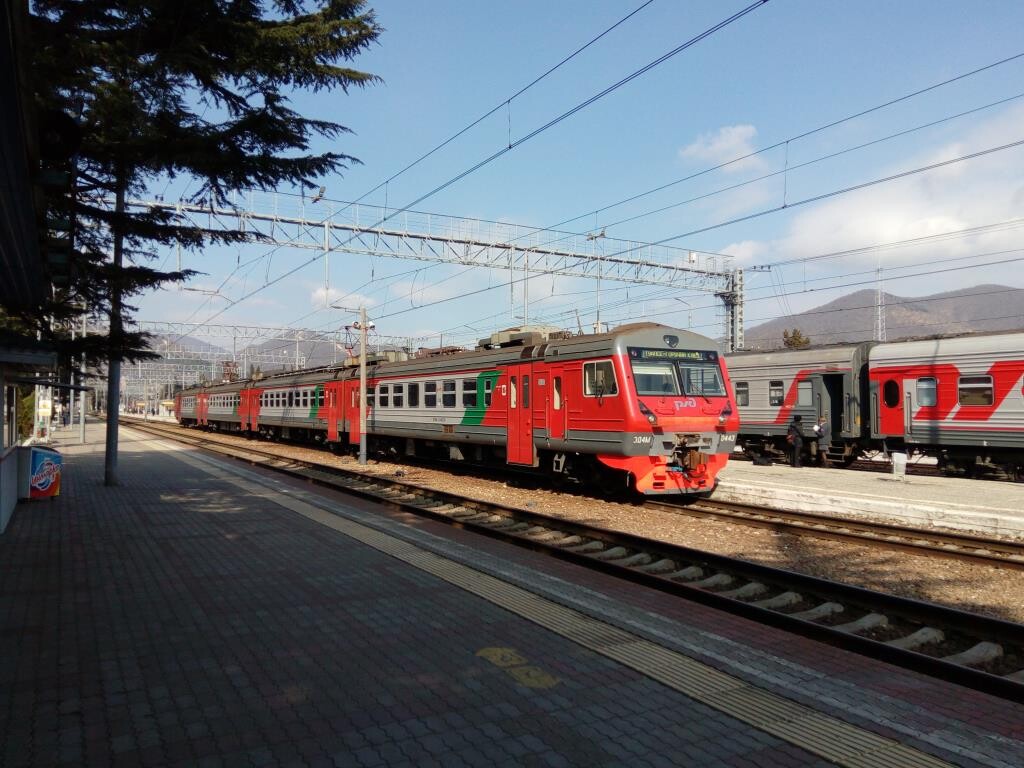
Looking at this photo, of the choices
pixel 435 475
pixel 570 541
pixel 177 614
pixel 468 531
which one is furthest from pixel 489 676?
pixel 435 475

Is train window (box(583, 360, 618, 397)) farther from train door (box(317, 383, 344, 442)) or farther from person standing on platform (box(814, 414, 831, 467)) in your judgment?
train door (box(317, 383, 344, 442))

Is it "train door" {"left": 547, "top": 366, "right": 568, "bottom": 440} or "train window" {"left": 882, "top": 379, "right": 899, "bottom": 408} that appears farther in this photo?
"train window" {"left": 882, "top": 379, "right": 899, "bottom": 408}

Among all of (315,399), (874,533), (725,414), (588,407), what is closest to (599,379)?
(588,407)

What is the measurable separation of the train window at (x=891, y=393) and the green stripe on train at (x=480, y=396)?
34.3 ft

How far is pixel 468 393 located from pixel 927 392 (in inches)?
448

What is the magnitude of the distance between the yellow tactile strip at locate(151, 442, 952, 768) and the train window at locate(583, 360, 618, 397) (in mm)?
5788

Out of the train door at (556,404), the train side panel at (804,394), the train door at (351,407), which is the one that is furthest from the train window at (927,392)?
the train door at (351,407)

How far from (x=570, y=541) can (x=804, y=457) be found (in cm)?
1339

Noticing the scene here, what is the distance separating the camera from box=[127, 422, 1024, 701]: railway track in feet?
17.9

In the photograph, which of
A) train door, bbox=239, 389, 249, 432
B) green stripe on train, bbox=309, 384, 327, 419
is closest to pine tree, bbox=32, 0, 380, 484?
green stripe on train, bbox=309, 384, 327, 419

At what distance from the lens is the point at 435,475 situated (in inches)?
748

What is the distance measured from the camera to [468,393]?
17375 mm

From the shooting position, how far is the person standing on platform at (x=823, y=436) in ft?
65.2

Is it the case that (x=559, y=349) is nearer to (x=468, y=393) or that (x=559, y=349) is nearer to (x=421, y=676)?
(x=468, y=393)
